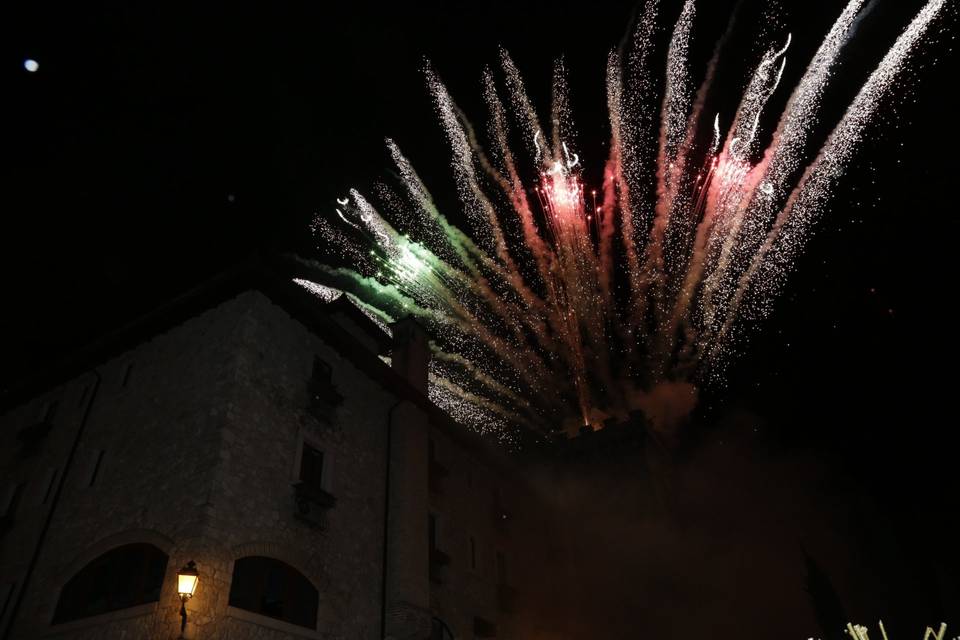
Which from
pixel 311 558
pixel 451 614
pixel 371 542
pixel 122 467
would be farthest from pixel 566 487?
pixel 122 467

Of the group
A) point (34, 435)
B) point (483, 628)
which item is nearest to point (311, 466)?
point (34, 435)

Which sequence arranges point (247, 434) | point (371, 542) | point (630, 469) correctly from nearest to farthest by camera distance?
point (247, 434), point (371, 542), point (630, 469)

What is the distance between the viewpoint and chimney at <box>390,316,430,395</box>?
69.3ft

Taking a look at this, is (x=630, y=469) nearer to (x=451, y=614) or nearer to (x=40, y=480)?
(x=451, y=614)

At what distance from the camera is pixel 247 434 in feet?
44.2

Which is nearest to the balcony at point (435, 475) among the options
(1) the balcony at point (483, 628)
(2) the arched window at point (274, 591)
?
(1) the balcony at point (483, 628)

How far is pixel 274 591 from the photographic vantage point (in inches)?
506

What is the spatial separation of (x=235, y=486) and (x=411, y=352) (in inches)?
384

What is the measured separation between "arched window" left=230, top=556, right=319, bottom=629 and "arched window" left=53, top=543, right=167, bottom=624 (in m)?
1.54

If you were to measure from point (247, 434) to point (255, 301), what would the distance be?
369 centimetres

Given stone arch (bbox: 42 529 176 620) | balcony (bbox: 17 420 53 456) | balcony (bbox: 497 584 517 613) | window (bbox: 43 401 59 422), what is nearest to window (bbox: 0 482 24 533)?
balcony (bbox: 17 420 53 456)

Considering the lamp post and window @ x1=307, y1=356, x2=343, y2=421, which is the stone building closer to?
window @ x1=307, y1=356, x2=343, y2=421

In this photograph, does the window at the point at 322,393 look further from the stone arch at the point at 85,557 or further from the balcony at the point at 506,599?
the balcony at the point at 506,599

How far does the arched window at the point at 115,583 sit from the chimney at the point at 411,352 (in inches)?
404
